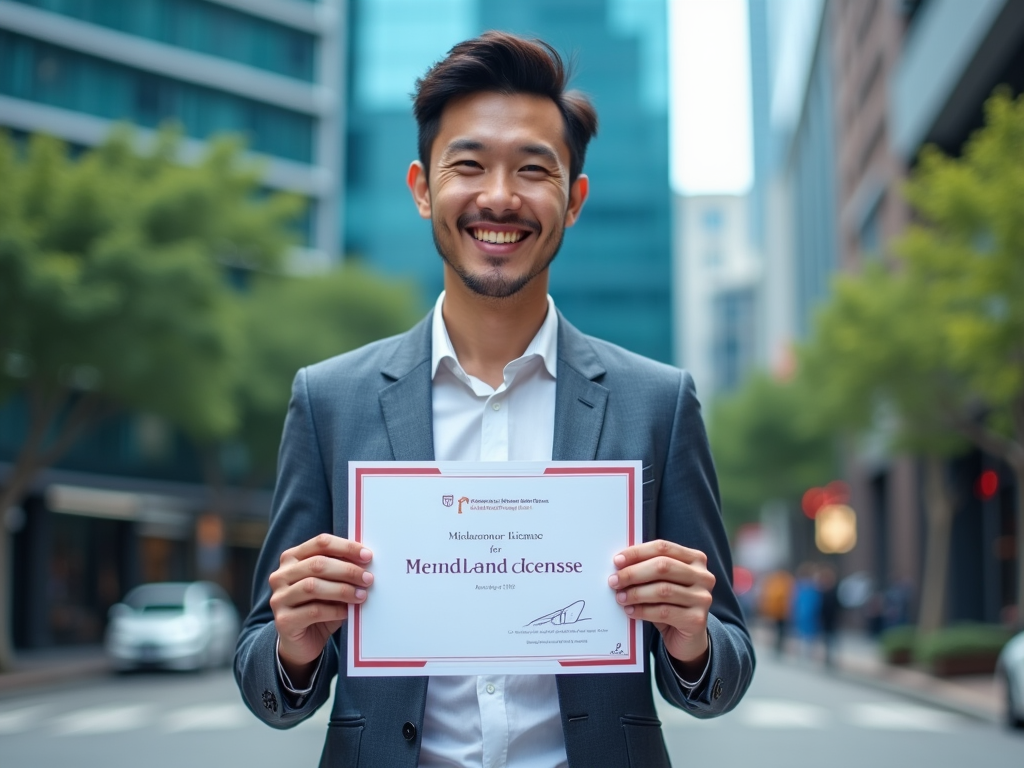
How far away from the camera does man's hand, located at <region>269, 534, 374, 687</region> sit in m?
2.36

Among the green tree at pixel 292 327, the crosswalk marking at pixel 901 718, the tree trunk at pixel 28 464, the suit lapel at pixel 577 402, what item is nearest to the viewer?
the suit lapel at pixel 577 402

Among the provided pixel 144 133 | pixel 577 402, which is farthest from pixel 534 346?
pixel 144 133

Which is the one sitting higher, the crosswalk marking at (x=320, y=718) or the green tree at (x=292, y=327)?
the green tree at (x=292, y=327)

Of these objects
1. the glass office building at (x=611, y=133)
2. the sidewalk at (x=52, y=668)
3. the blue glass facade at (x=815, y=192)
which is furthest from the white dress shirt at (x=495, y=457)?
the glass office building at (x=611, y=133)

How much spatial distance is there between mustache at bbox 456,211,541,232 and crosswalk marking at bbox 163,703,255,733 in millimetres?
13438

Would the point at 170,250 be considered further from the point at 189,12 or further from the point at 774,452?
the point at 774,452

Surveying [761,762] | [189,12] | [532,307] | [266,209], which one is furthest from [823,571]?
[189,12]

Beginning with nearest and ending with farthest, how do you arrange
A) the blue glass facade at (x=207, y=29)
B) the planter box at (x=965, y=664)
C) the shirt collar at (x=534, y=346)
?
the shirt collar at (x=534, y=346)
the planter box at (x=965, y=664)
the blue glass facade at (x=207, y=29)

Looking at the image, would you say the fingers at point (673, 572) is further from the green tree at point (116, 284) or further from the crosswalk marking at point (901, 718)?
the green tree at point (116, 284)

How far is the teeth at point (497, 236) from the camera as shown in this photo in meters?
2.72

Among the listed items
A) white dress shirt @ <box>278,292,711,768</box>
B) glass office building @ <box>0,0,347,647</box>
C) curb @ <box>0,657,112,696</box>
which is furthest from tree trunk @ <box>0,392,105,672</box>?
white dress shirt @ <box>278,292,711,768</box>

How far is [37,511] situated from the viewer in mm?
34156

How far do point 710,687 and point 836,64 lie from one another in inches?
2149
